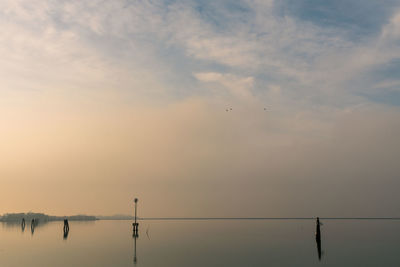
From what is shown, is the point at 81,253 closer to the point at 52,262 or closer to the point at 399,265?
the point at 52,262

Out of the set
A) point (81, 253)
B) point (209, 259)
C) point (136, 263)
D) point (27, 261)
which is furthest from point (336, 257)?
point (27, 261)

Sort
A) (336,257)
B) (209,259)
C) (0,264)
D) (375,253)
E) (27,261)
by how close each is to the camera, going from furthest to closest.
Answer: (375,253) → (336,257) → (209,259) → (27,261) → (0,264)

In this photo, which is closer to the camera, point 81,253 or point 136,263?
point 136,263

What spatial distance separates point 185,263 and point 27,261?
16.8 m

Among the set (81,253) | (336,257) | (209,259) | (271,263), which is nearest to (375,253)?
(336,257)

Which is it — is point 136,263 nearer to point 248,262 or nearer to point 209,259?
point 209,259

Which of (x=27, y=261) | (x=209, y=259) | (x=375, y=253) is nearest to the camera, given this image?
(x=27, y=261)

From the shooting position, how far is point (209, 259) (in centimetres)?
4759

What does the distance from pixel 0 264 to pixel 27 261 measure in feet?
10.5

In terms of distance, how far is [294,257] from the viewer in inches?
1988

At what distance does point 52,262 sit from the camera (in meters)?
42.9

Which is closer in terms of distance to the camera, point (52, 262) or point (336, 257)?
point (52, 262)

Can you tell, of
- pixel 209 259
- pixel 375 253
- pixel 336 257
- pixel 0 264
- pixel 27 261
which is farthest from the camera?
pixel 375 253

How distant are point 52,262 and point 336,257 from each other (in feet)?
110
